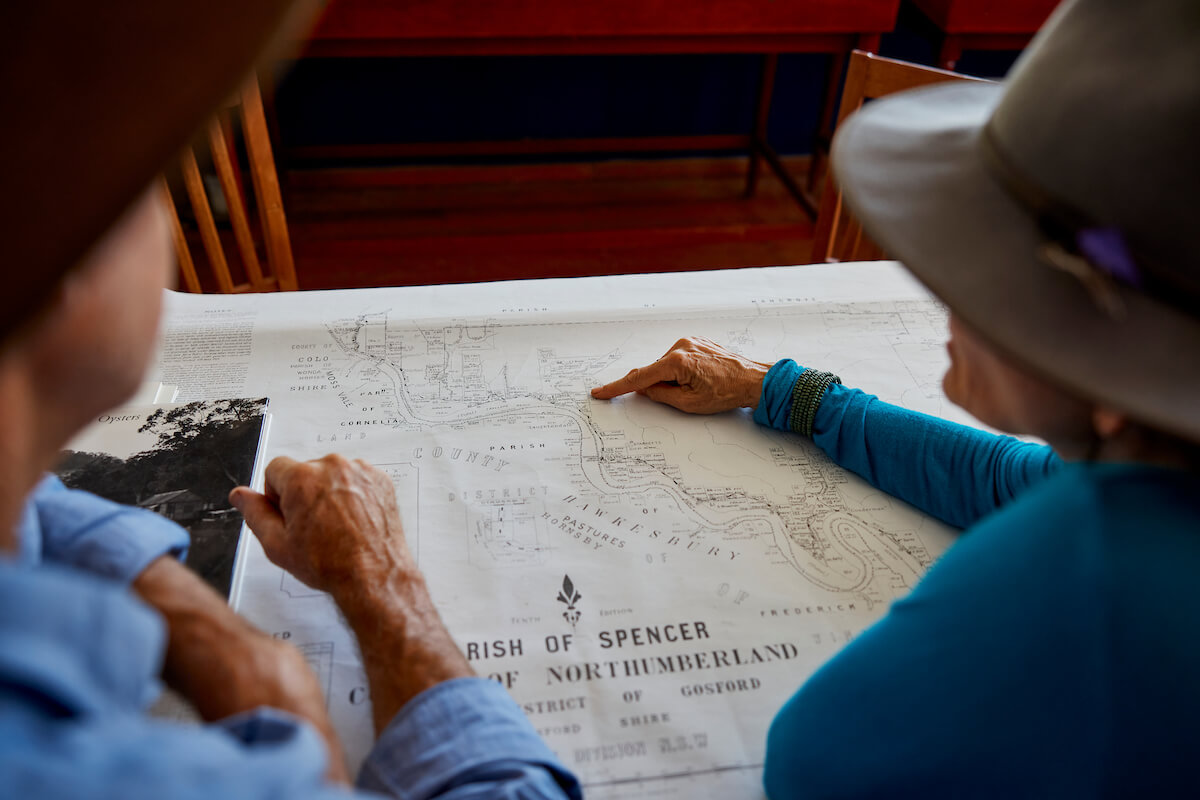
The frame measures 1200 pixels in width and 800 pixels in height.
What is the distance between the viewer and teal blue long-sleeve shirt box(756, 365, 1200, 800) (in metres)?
0.43

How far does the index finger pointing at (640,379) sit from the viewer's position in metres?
0.97

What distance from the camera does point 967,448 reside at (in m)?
0.84

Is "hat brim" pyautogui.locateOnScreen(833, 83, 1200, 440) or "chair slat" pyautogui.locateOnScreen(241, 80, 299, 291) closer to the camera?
"hat brim" pyautogui.locateOnScreen(833, 83, 1200, 440)

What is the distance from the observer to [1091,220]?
426 millimetres

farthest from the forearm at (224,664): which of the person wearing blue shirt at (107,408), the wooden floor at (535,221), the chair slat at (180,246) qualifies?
the wooden floor at (535,221)

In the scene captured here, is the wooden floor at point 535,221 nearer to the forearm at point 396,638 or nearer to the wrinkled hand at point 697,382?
the wrinkled hand at point 697,382

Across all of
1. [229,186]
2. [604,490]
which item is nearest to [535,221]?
[229,186]

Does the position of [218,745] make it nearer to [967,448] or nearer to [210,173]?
[967,448]

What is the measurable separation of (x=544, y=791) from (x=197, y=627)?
308mm

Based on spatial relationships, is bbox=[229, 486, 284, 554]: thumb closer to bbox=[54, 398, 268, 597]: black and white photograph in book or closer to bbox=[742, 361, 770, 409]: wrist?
bbox=[54, 398, 268, 597]: black and white photograph in book

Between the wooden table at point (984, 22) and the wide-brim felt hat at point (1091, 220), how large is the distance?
2.22m

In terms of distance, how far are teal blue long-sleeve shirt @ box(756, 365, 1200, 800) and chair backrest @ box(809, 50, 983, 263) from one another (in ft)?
2.78

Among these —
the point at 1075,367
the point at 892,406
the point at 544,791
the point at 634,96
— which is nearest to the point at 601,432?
the point at 892,406

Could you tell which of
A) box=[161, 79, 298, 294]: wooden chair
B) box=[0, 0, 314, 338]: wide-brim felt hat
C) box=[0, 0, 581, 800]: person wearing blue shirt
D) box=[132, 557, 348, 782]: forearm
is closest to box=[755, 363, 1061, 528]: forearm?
box=[0, 0, 581, 800]: person wearing blue shirt
